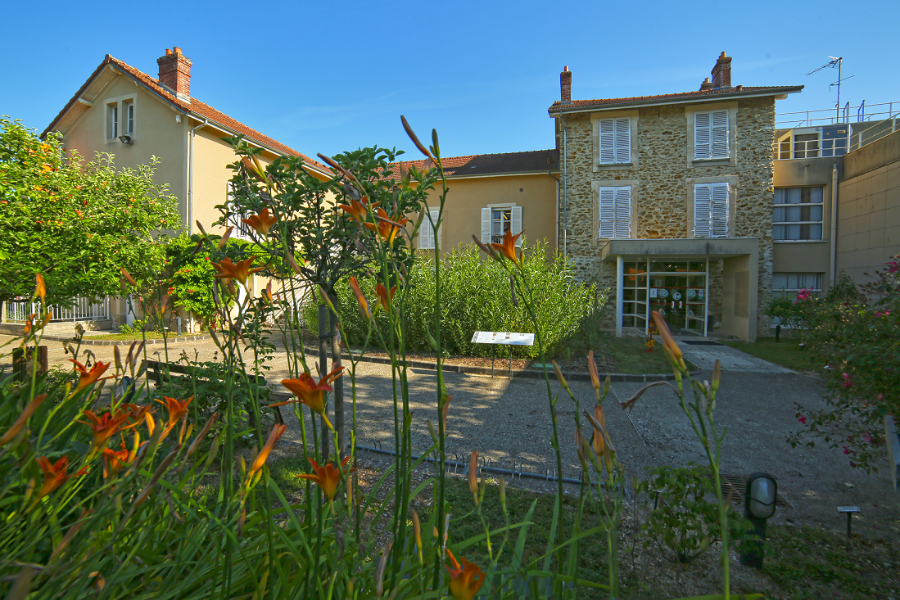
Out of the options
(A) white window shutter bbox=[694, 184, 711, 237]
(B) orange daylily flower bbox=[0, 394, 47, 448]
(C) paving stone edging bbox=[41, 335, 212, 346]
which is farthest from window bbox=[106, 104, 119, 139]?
(A) white window shutter bbox=[694, 184, 711, 237]

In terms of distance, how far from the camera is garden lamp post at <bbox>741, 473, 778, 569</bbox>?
219cm

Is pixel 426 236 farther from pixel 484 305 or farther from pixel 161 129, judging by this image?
pixel 161 129

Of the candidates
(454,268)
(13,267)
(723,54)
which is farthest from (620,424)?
(723,54)

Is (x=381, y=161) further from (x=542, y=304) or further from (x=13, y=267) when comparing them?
(x=542, y=304)

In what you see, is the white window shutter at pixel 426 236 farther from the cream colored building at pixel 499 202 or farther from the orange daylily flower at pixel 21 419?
the orange daylily flower at pixel 21 419

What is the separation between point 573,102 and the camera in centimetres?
1312

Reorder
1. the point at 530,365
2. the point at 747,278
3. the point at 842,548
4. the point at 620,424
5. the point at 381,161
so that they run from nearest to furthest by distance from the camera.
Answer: the point at 842,548 → the point at 381,161 → the point at 620,424 → the point at 530,365 → the point at 747,278

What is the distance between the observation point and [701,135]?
1233 centimetres

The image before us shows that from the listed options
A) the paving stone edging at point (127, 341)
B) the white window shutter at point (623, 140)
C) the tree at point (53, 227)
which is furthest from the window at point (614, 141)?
the tree at point (53, 227)

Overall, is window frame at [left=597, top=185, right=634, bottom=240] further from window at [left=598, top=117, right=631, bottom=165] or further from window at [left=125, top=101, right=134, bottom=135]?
window at [left=125, top=101, right=134, bottom=135]

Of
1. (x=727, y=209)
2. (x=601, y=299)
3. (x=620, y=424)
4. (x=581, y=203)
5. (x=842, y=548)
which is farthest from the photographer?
(x=581, y=203)

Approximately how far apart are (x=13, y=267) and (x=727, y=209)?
14.1 m

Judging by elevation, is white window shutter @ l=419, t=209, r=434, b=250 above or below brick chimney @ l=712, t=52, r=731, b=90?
below

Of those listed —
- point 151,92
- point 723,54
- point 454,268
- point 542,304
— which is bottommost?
point 542,304
